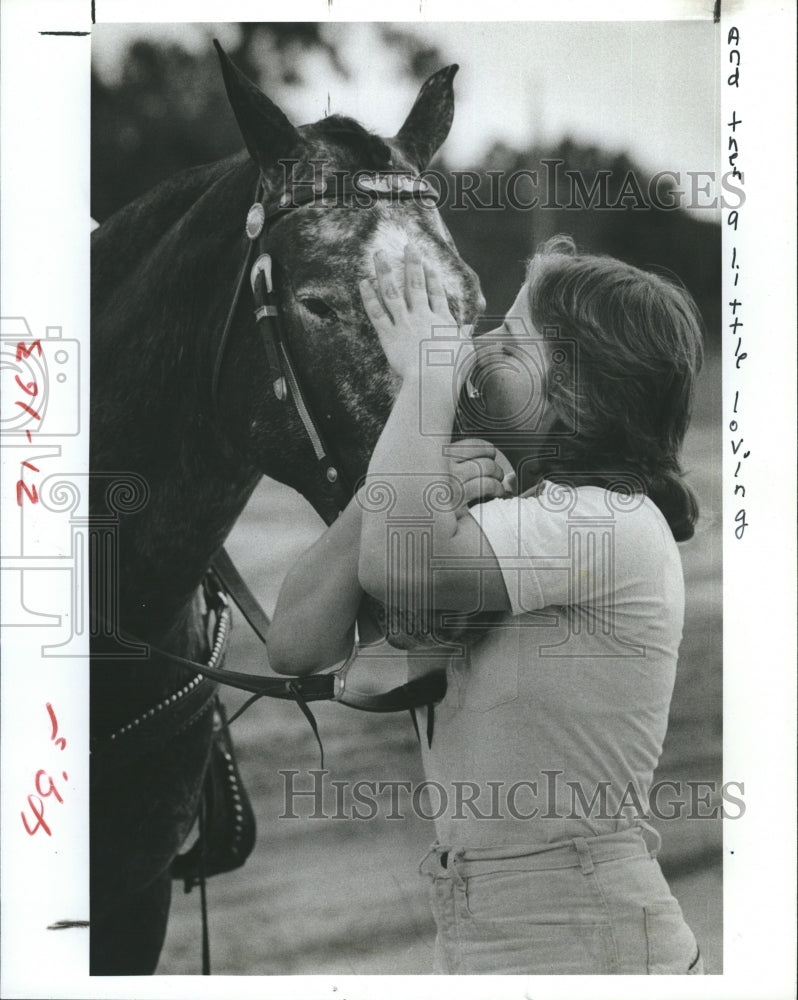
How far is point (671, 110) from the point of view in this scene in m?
1.81

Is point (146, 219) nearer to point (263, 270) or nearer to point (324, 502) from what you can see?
point (263, 270)

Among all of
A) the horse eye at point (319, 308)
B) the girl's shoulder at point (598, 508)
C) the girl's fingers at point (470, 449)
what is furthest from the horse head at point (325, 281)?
the girl's shoulder at point (598, 508)

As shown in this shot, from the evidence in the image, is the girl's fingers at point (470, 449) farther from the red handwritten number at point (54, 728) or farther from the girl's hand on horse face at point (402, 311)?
the red handwritten number at point (54, 728)

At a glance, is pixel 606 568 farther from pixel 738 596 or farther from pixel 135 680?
pixel 135 680

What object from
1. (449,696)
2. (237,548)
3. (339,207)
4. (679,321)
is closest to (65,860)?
(237,548)

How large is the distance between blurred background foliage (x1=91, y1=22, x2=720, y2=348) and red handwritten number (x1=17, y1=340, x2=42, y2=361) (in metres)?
0.29

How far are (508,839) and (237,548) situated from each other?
61 centimetres

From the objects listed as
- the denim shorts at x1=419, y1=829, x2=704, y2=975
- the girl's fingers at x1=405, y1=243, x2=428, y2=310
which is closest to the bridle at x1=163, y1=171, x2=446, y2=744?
the girl's fingers at x1=405, y1=243, x2=428, y2=310

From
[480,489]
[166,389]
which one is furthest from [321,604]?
[166,389]

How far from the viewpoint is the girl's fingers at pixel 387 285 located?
1663 mm

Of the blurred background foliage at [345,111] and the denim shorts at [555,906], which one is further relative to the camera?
the blurred background foliage at [345,111]

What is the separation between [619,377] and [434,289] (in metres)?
0.30

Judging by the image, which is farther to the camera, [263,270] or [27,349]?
[27,349]

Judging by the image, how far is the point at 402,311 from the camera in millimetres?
1659
